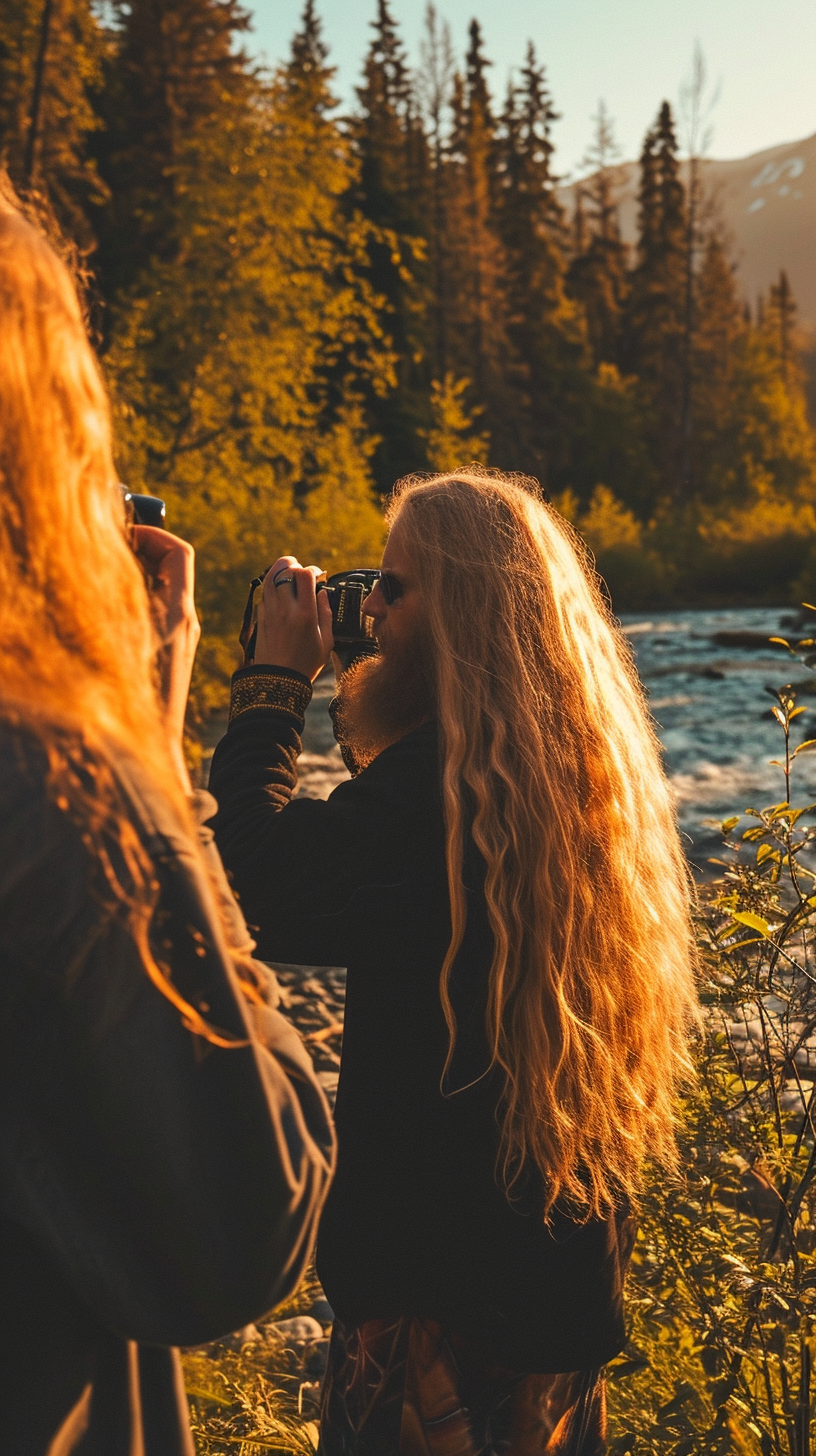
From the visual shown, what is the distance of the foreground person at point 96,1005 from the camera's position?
2.65ft

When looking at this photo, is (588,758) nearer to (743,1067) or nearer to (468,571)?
(468,571)

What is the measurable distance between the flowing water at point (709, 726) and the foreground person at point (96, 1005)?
6.17 m

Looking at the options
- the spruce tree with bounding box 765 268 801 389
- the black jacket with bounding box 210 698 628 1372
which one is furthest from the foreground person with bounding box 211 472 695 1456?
the spruce tree with bounding box 765 268 801 389

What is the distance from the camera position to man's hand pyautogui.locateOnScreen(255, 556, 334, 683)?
1858 mm

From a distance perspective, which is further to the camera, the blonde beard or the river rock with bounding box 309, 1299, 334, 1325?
the river rock with bounding box 309, 1299, 334, 1325

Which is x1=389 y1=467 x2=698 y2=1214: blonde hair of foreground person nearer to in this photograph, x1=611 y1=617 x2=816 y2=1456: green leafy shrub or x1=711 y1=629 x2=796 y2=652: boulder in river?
x1=611 y1=617 x2=816 y2=1456: green leafy shrub

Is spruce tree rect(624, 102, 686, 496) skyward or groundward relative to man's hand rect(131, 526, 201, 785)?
skyward

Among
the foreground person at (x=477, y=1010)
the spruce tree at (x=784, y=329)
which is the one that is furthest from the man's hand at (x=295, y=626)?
the spruce tree at (x=784, y=329)

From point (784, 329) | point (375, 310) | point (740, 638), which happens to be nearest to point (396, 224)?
point (375, 310)

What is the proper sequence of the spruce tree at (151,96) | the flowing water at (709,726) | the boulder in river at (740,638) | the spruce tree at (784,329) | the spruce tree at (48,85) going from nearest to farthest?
the flowing water at (709,726)
the spruce tree at (48,85)
the boulder in river at (740,638)
the spruce tree at (151,96)
the spruce tree at (784,329)

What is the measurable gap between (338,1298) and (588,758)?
88cm

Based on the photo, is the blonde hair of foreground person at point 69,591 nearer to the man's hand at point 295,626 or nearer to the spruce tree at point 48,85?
the man's hand at point 295,626

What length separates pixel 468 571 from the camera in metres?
1.70

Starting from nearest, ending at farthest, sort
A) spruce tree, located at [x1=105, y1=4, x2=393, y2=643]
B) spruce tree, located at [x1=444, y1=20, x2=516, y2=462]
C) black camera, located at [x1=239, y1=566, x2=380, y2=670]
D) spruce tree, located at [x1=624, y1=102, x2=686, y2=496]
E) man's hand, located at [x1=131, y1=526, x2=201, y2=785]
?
man's hand, located at [x1=131, y1=526, x2=201, y2=785], black camera, located at [x1=239, y1=566, x2=380, y2=670], spruce tree, located at [x1=105, y1=4, x2=393, y2=643], spruce tree, located at [x1=444, y1=20, x2=516, y2=462], spruce tree, located at [x1=624, y1=102, x2=686, y2=496]
